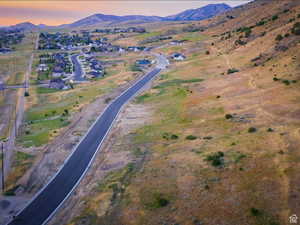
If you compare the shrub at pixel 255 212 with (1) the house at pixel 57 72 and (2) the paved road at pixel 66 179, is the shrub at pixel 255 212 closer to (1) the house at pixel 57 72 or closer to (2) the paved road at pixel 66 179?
(2) the paved road at pixel 66 179

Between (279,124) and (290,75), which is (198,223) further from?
(290,75)

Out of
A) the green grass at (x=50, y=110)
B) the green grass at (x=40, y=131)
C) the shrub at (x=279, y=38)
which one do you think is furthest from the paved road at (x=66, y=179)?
the shrub at (x=279, y=38)

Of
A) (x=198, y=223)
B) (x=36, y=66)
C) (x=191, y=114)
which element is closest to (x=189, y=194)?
(x=198, y=223)

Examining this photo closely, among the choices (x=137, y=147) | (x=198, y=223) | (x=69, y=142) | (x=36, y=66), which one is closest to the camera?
(x=198, y=223)

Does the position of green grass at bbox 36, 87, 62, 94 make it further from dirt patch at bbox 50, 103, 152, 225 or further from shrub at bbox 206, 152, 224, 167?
shrub at bbox 206, 152, 224, 167

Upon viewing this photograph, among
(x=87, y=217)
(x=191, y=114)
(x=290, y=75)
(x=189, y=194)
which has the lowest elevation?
(x=87, y=217)

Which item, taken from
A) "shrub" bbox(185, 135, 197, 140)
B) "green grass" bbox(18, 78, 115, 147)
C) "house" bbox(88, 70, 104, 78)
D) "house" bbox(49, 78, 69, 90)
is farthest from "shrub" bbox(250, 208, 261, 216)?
"house" bbox(88, 70, 104, 78)
